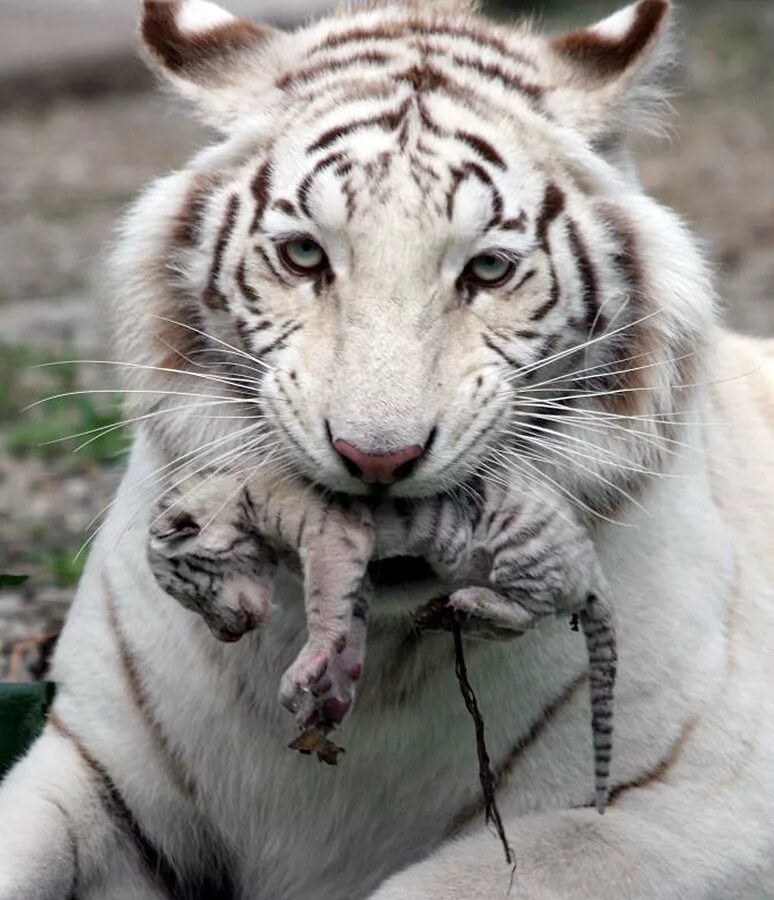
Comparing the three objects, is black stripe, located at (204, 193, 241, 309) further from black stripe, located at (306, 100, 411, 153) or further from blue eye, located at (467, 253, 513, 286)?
blue eye, located at (467, 253, 513, 286)

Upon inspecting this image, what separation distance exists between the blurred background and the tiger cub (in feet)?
2.74

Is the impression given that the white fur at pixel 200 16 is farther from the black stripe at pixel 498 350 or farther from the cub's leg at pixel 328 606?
the cub's leg at pixel 328 606

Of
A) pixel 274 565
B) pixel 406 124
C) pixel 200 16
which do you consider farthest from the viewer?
pixel 200 16

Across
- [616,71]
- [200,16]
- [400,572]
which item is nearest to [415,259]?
[400,572]

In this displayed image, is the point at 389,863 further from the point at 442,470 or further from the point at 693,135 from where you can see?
the point at 693,135

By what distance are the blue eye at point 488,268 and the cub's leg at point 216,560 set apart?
1.46ft

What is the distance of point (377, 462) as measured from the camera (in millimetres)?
A: 2252

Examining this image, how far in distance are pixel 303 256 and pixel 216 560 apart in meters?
0.48

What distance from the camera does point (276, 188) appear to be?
2639 mm

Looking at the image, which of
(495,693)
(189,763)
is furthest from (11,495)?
(495,693)

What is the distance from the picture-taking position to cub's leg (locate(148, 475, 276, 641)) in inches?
90.6

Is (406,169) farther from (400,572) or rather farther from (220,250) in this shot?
(400,572)

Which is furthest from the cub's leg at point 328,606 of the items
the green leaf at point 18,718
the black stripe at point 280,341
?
the green leaf at point 18,718

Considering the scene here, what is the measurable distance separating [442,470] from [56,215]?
6.29 metres
